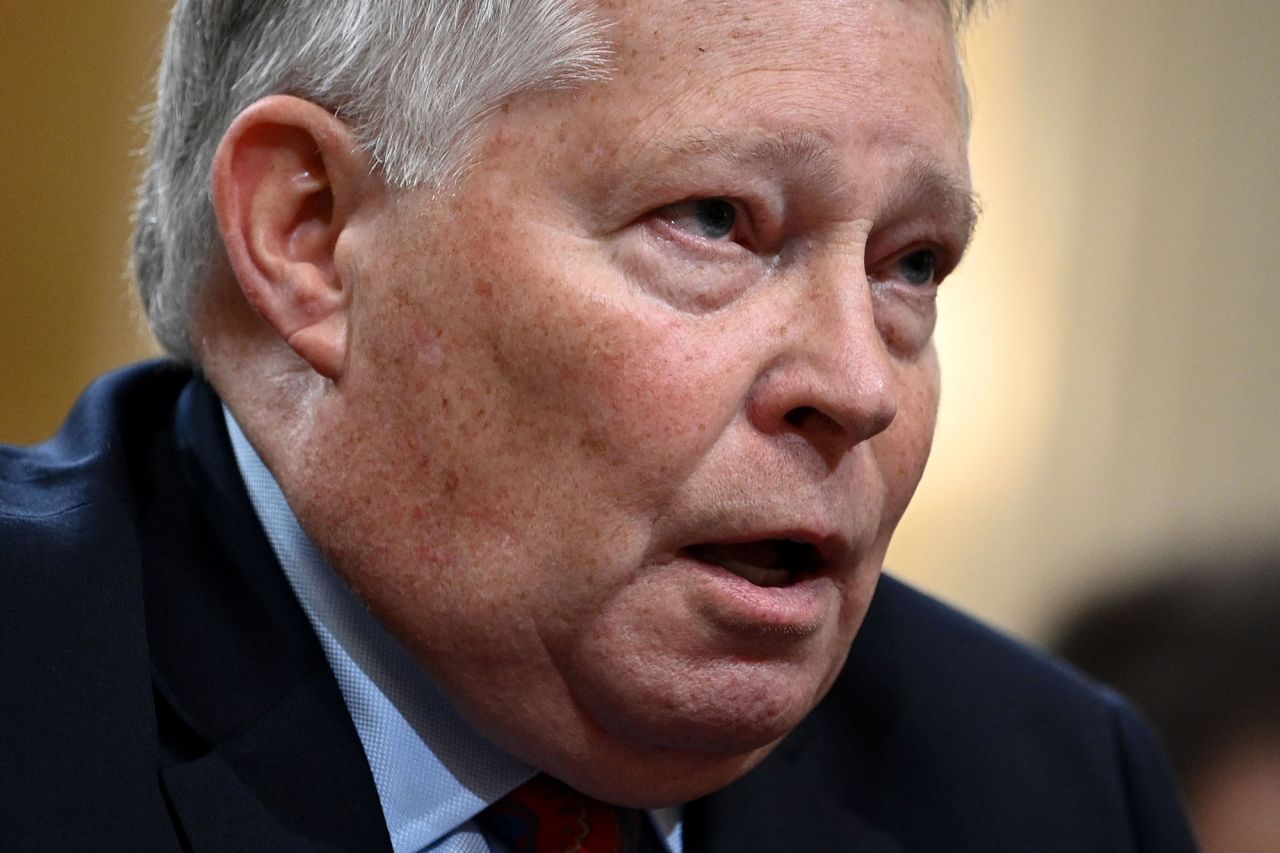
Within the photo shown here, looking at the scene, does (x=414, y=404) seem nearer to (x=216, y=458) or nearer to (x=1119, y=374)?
(x=216, y=458)

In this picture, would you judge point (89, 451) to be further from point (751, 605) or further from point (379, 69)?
point (751, 605)

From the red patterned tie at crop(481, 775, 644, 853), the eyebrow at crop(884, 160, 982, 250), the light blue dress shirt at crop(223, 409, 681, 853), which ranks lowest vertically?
the red patterned tie at crop(481, 775, 644, 853)

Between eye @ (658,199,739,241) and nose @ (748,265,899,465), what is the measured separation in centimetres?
8

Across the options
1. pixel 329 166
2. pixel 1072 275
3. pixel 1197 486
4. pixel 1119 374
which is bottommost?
pixel 1197 486

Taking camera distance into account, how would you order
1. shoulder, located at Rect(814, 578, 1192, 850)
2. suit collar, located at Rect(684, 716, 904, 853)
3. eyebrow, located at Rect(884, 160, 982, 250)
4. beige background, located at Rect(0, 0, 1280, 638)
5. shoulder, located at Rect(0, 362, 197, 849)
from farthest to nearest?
beige background, located at Rect(0, 0, 1280, 638) → shoulder, located at Rect(814, 578, 1192, 850) → suit collar, located at Rect(684, 716, 904, 853) → eyebrow, located at Rect(884, 160, 982, 250) → shoulder, located at Rect(0, 362, 197, 849)

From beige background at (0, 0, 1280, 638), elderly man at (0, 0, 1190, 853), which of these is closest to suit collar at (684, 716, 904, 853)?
elderly man at (0, 0, 1190, 853)

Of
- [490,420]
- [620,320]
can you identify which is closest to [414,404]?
[490,420]

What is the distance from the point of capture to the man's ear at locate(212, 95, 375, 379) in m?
1.22

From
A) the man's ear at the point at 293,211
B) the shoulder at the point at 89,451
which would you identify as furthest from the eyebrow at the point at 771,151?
the shoulder at the point at 89,451

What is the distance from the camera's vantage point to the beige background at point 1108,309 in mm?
3250

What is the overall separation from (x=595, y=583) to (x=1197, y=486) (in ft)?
8.36

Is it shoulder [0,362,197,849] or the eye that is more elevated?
the eye

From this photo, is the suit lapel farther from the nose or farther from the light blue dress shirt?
the nose

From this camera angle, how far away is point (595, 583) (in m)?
1.15
